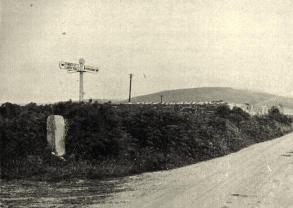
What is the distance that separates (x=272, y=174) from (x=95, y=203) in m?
6.53

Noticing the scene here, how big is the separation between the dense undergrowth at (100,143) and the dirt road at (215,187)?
4.54ft

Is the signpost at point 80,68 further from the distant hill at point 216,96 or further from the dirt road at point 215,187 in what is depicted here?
the distant hill at point 216,96

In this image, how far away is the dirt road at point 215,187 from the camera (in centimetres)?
898

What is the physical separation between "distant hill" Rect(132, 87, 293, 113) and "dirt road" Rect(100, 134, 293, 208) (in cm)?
8238

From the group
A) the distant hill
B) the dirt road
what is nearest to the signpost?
the dirt road

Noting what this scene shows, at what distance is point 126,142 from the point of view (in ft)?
52.5

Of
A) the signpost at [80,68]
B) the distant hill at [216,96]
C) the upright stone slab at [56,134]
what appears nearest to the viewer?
the upright stone slab at [56,134]

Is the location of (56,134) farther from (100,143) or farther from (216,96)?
(216,96)

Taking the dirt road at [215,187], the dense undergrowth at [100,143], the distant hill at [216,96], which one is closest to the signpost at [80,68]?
the dense undergrowth at [100,143]

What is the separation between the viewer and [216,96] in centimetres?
10138

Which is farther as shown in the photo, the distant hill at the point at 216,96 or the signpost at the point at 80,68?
the distant hill at the point at 216,96

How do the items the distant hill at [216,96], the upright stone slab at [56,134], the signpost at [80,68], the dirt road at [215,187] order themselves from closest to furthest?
1. the dirt road at [215,187]
2. the upright stone slab at [56,134]
3. the signpost at [80,68]
4. the distant hill at [216,96]

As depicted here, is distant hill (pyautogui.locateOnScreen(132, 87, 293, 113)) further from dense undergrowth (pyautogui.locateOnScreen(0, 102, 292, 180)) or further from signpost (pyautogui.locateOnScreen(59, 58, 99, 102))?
dense undergrowth (pyautogui.locateOnScreen(0, 102, 292, 180))

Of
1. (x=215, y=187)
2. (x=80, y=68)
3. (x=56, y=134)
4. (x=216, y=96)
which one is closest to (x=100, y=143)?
(x=56, y=134)
